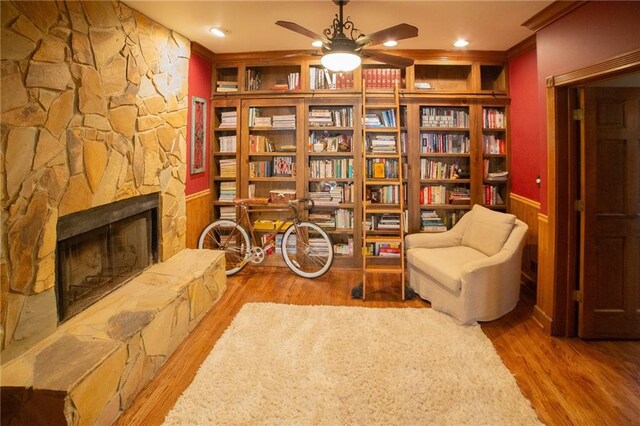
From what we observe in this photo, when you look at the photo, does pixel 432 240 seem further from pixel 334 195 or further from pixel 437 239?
pixel 334 195

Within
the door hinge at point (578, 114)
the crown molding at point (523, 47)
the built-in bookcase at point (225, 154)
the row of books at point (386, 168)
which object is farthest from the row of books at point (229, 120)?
the door hinge at point (578, 114)

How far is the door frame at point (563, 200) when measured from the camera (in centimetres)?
278

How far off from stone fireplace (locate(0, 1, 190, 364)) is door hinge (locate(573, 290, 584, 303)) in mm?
3502

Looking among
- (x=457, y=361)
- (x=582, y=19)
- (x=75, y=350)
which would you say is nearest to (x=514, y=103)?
(x=582, y=19)

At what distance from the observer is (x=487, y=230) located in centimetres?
347

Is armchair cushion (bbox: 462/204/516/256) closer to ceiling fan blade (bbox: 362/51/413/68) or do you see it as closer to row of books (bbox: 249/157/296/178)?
ceiling fan blade (bbox: 362/51/413/68)

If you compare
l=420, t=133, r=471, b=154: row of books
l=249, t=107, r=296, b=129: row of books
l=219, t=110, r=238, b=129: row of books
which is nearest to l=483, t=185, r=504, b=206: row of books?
l=420, t=133, r=471, b=154: row of books

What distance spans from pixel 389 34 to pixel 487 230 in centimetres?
203

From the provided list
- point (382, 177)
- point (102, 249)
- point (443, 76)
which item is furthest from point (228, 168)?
point (443, 76)

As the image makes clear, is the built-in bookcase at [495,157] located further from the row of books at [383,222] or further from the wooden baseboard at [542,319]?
the wooden baseboard at [542,319]

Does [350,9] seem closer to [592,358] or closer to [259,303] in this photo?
[259,303]

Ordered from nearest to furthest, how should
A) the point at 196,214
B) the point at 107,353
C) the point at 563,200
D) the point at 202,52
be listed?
the point at 107,353
the point at 563,200
the point at 202,52
the point at 196,214

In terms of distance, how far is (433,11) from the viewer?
299cm

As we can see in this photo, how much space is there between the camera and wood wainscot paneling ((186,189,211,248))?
402cm
